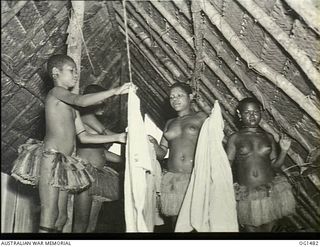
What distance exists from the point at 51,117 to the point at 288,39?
1.13 m

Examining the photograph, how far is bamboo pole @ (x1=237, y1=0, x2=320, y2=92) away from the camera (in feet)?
5.66

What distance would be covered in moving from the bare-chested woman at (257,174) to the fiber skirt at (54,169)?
80cm

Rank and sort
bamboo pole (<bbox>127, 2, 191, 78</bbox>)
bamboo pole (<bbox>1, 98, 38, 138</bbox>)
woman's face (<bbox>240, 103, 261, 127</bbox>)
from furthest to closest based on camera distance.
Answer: bamboo pole (<bbox>1, 98, 38, 138</bbox>), bamboo pole (<bbox>127, 2, 191, 78</bbox>), woman's face (<bbox>240, 103, 261, 127</bbox>)

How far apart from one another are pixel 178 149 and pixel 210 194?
0.48 metres

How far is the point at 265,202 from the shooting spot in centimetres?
203

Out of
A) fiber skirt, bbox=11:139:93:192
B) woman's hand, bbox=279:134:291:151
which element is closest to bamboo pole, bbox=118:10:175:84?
woman's hand, bbox=279:134:291:151

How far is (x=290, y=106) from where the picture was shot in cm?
211

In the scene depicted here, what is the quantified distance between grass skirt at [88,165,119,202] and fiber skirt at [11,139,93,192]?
0.26m

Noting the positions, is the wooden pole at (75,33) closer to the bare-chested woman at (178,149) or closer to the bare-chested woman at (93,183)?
the bare-chested woman at (93,183)

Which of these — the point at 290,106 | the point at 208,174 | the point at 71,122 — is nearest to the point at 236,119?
the point at 290,106

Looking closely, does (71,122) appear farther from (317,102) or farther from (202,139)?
(317,102)

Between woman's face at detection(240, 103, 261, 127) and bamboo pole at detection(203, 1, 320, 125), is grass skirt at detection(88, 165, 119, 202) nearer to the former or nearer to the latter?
woman's face at detection(240, 103, 261, 127)

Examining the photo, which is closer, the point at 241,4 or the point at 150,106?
the point at 241,4

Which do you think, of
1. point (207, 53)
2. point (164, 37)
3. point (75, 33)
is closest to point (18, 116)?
point (75, 33)
